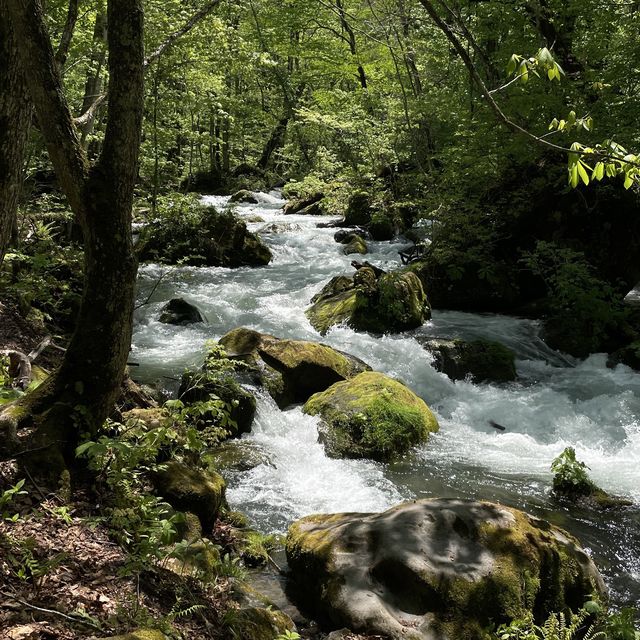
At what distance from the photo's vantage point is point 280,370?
357 inches

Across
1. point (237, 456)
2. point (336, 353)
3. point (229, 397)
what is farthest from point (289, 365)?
point (237, 456)

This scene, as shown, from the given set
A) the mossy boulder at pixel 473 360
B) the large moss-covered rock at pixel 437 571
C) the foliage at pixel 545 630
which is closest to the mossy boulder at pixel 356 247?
the mossy boulder at pixel 473 360

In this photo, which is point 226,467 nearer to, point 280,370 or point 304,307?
point 280,370

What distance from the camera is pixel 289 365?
905cm

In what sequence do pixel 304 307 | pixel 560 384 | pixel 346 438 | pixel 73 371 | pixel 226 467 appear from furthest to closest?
pixel 304 307, pixel 560 384, pixel 346 438, pixel 226 467, pixel 73 371

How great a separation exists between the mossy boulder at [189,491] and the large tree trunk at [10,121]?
7.42 ft

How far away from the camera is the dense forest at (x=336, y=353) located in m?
3.66

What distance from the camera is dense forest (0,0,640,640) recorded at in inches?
144

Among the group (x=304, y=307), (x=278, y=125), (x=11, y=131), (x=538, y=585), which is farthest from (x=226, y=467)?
(x=278, y=125)

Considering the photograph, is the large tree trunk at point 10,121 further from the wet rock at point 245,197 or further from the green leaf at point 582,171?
the wet rock at point 245,197

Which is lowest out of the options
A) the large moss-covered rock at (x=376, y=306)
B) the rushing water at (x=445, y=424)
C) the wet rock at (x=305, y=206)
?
the rushing water at (x=445, y=424)

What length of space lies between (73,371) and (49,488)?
31.9 inches

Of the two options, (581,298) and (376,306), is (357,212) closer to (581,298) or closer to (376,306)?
(376,306)

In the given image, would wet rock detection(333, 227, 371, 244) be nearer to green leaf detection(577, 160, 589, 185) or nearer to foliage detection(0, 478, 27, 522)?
foliage detection(0, 478, 27, 522)
